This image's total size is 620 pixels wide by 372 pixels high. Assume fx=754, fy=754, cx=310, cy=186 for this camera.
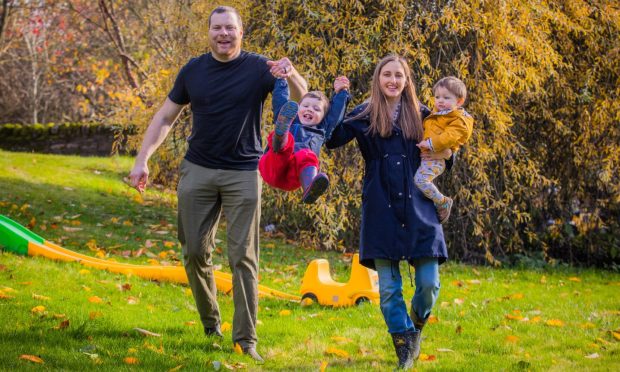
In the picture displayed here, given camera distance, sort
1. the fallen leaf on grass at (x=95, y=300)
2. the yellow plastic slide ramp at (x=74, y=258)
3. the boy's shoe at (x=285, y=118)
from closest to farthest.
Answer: the boy's shoe at (x=285, y=118), the fallen leaf on grass at (x=95, y=300), the yellow plastic slide ramp at (x=74, y=258)

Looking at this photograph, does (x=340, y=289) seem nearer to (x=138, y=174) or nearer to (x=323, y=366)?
(x=323, y=366)

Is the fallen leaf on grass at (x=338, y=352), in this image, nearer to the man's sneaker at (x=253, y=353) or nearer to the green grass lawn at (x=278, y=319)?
the green grass lawn at (x=278, y=319)

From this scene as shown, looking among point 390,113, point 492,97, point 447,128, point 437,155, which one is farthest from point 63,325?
point 492,97

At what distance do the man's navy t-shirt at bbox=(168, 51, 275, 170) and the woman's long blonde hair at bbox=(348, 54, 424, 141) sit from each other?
22.0 inches

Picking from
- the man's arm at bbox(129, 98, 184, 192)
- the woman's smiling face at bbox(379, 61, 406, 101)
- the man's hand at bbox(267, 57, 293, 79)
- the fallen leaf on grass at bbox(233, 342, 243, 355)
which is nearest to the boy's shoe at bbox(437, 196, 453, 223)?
the woman's smiling face at bbox(379, 61, 406, 101)

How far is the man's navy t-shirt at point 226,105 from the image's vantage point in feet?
13.3

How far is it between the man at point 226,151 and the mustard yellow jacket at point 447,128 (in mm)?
720

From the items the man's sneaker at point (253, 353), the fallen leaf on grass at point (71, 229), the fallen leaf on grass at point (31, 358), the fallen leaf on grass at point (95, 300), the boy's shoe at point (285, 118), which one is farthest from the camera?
the fallen leaf on grass at point (71, 229)

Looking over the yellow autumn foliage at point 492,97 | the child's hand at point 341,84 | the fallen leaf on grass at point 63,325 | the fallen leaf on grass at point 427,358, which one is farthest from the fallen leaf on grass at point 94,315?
the yellow autumn foliage at point 492,97

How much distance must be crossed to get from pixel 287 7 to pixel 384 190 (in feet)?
14.0

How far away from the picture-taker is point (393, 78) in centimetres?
401

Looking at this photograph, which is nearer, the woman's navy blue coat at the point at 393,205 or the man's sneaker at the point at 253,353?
the woman's navy blue coat at the point at 393,205

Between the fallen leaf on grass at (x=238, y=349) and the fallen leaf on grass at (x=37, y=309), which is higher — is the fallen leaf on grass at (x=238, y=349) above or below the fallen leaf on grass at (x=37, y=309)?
above


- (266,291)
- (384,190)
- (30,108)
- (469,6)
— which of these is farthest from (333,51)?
(30,108)
